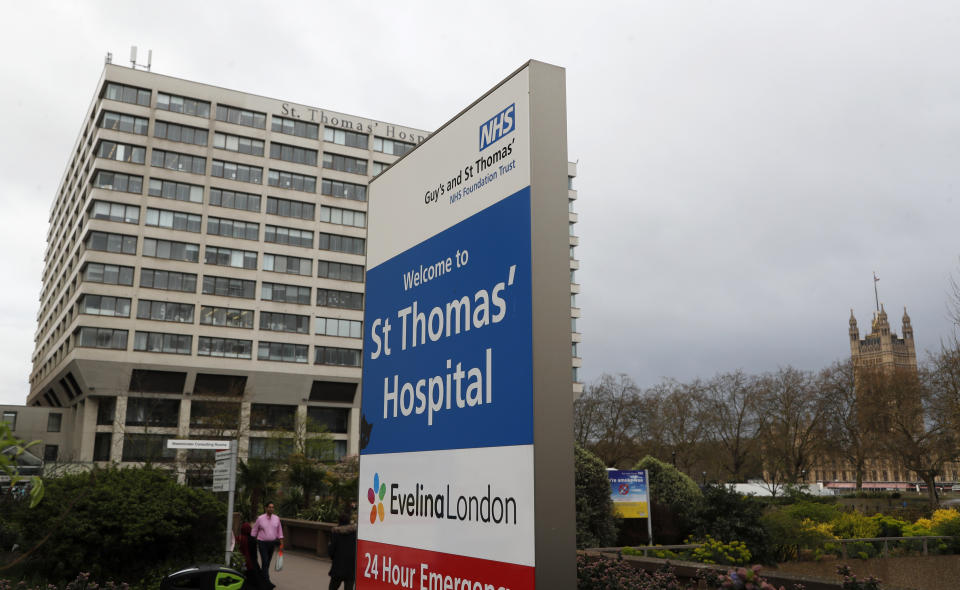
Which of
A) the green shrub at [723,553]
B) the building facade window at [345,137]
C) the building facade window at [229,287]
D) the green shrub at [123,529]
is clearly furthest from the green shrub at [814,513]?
the building facade window at [345,137]

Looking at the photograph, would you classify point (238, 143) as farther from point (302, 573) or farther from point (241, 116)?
point (302, 573)

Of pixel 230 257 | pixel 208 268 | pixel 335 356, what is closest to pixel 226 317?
pixel 208 268

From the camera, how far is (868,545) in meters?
20.6

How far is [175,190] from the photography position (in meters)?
66.0

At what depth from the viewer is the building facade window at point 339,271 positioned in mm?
71438

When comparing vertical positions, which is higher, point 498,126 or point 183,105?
point 183,105

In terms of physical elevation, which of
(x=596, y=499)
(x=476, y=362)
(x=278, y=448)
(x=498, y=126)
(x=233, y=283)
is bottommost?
(x=596, y=499)

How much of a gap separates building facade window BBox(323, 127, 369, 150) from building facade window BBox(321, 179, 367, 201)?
384 centimetres

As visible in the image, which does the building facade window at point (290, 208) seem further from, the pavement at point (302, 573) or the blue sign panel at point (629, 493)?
the blue sign panel at point (629, 493)

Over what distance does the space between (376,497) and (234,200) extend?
225ft

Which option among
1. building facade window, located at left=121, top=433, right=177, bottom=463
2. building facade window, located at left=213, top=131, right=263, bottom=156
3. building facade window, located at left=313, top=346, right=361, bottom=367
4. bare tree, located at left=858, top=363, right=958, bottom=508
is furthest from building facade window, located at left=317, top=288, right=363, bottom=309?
bare tree, located at left=858, top=363, right=958, bottom=508

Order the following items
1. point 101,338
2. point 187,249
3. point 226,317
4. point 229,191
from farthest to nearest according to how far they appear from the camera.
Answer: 1. point 229,191
2. point 226,317
3. point 187,249
4. point 101,338

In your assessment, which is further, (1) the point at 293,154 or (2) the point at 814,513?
(1) the point at 293,154

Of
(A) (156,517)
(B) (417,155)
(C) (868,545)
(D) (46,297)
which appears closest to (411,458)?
(B) (417,155)
